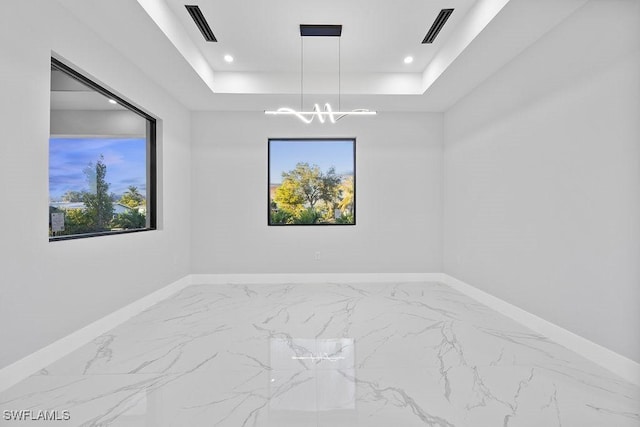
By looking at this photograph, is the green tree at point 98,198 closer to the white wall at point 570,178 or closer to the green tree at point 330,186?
the green tree at point 330,186

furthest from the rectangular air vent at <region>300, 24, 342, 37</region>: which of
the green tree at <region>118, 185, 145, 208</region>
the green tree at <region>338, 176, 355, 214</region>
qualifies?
the green tree at <region>118, 185, 145, 208</region>

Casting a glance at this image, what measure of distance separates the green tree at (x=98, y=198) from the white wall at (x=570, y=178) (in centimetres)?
415

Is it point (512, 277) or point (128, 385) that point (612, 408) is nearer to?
point (512, 277)

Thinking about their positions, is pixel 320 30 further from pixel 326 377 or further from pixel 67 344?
pixel 67 344

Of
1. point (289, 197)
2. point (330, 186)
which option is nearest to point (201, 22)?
point (289, 197)

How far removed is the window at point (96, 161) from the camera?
8.66ft

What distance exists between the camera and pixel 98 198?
3152mm

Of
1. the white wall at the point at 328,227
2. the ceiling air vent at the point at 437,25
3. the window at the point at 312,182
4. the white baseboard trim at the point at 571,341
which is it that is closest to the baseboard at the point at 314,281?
the white baseboard trim at the point at 571,341

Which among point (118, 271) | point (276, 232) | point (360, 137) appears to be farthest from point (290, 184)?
point (118, 271)

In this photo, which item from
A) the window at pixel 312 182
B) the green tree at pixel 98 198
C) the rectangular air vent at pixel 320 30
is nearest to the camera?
the green tree at pixel 98 198

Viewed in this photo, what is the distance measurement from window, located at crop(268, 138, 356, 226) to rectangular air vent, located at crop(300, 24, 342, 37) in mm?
1964

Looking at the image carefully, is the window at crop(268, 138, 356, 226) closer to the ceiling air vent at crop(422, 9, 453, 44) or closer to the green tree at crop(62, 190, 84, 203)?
the ceiling air vent at crop(422, 9, 453, 44)

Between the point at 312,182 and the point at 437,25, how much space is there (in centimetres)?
292

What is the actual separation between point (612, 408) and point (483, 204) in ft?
8.08
